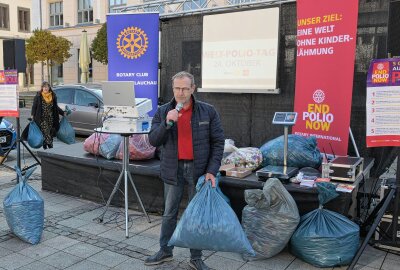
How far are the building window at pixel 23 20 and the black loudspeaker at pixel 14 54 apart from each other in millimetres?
34571

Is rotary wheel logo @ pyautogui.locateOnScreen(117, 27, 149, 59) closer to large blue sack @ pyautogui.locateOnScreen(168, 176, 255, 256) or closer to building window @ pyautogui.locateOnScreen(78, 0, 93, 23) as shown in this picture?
large blue sack @ pyautogui.locateOnScreen(168, 176, 255, 256)

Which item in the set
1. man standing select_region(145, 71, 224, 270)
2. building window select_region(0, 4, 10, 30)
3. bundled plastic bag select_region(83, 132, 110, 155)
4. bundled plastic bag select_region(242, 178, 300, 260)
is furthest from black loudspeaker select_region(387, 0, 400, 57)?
building window select_region(0, 4, 10, 30)

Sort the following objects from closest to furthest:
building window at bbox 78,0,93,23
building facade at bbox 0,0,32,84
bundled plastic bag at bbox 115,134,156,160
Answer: bundled plastic bag at bbox 115,134,156,160 < building window at bbox 78,0,93,23 < building facade at bbox 0,0,32,84

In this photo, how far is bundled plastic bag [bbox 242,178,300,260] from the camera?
372 centimetres

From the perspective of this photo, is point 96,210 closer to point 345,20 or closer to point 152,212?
point 152,212

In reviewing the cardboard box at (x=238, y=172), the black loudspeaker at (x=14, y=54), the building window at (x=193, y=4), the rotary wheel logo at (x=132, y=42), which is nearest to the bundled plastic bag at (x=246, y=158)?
the cardboard box at (x=238, y=172)

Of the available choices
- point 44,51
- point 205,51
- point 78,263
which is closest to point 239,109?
point 205,51

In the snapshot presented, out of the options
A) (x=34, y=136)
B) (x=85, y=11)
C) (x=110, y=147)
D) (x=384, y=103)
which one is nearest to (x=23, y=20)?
(x=85, y=11)

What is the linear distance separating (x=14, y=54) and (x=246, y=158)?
12.9 feet

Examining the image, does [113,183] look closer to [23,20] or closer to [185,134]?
[185,134]

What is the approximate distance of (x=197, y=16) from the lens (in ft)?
22.1

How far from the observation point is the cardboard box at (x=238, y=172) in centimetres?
441

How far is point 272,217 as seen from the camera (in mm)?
3740

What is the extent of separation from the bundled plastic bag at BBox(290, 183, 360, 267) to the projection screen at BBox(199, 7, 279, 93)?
2.45 metres
